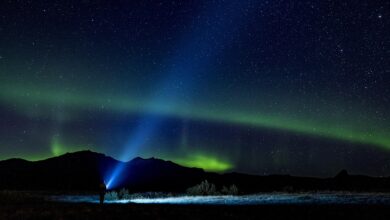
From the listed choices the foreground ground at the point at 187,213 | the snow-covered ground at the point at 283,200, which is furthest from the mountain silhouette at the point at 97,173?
the foreground ground at the point at 187,213

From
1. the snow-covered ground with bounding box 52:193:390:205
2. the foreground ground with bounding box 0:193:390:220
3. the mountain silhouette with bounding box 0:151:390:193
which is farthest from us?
the mountain silhouette with bounding box 0:151:390:193

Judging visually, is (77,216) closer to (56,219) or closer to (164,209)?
(56,219)

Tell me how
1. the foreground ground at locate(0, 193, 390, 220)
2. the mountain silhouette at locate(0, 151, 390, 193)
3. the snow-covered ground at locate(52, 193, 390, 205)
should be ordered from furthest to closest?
1. the mountain silhouette at locate(0, 151, 390, 193)
2. the snow-covered ground at locate(52, 193, 390, 205)
3. the foreground ground at locate(0, 193, 390, 220)

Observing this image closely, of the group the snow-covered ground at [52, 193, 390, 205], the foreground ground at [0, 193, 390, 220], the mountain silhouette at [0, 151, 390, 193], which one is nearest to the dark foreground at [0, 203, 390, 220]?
the foreground ground at [0, 193, 390, 220]

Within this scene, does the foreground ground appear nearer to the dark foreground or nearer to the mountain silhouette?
the dark foreground

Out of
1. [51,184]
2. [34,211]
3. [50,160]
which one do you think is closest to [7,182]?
[51,184]

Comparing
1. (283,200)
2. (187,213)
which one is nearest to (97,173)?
(283,200)

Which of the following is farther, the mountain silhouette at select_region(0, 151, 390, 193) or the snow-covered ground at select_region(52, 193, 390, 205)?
the mountain silhouette at select_region(0, 151, 390, 193)

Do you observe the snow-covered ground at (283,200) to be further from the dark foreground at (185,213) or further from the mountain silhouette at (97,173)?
the mountain silhouette at (97,173)

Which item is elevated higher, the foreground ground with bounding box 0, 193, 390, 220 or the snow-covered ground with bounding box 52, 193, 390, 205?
the snow-covered ground with bounding box 52, 193, 390, 205

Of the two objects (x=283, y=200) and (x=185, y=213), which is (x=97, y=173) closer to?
(x=283, y=200)

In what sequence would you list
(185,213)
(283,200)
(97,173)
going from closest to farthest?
(185,213) < (283,200) < (97,173)

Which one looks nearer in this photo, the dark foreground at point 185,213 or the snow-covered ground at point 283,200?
the dark foreground at point 185,213

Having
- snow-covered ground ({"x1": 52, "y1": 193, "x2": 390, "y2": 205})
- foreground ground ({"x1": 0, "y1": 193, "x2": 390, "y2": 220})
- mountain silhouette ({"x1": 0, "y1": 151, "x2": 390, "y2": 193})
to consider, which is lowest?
foreground ground ({"x1": 0, "y1": 193, "x2": 390, "y2": 220})
